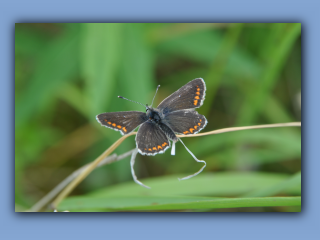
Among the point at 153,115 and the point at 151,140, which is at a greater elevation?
the point at 153,115

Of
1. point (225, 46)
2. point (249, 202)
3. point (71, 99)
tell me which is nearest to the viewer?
point (249, 202)

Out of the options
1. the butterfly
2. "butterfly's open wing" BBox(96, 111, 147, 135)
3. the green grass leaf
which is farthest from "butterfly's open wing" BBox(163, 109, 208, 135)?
the green grass leaf

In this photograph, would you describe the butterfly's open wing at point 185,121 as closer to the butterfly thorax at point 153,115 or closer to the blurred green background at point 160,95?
the butterfly thorax at point 153,115

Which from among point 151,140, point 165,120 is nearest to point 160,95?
point 165,120

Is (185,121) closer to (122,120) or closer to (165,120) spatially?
(165,120)
